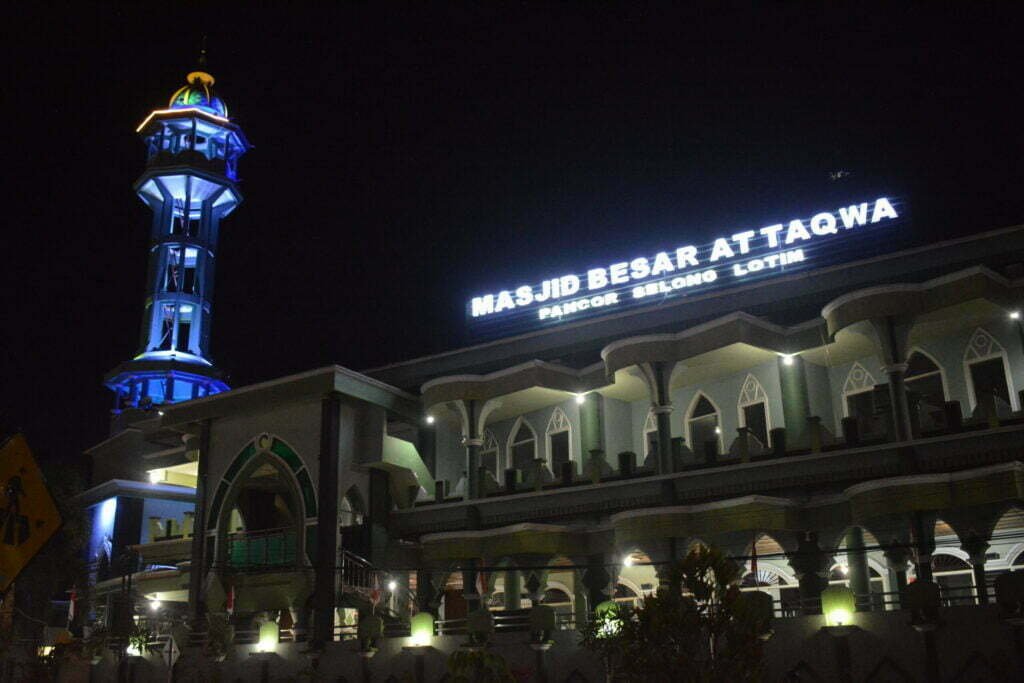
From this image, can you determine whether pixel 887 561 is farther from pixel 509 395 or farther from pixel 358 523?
pixel 358 523

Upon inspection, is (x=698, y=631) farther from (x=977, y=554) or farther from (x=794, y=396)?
(x=794, y=396)

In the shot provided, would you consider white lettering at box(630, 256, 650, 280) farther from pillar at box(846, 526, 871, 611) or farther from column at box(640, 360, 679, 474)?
pillar at box(846, 526, 871, 611)

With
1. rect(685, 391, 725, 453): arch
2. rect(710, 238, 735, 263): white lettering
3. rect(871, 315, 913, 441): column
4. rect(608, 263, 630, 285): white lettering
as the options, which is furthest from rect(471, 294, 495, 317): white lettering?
rect(871, 315, 913, 441): column

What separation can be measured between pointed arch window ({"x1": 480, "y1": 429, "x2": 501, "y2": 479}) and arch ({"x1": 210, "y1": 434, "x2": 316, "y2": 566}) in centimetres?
618

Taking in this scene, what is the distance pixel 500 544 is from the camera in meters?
28.8

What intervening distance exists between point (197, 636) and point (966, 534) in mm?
22170

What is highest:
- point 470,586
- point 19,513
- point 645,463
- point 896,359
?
point 896,359

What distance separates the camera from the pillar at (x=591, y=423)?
31000 millimetres

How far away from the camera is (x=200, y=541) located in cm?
3344

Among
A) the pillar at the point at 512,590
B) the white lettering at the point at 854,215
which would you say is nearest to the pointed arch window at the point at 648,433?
the pillar at the point at 512,590

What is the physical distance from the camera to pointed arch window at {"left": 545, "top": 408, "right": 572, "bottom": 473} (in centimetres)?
3241

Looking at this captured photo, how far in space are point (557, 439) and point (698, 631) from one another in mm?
20380

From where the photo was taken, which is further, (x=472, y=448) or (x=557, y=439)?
(x=557, y=439)

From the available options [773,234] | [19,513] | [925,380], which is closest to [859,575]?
[925,380]
